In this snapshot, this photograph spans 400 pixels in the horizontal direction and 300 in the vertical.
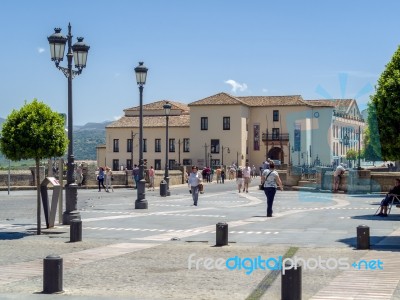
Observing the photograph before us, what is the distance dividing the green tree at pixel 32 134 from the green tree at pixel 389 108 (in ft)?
24.4

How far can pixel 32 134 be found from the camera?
1662 cm

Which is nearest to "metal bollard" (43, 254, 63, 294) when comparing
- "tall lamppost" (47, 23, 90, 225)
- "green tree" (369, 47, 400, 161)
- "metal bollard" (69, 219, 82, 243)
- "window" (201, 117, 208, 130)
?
"metal bollard" (69, 219, 82, 243)

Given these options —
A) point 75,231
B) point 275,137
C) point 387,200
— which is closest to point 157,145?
point 275,137

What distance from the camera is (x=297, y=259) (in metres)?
12.2

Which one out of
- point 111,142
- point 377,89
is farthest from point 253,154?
point 377,89

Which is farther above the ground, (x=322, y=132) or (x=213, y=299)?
(x=322, y=132)

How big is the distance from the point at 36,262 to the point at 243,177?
91.1 ft

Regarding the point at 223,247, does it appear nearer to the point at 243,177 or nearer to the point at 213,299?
the point at 213,299

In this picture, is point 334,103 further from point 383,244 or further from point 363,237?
point 363,237

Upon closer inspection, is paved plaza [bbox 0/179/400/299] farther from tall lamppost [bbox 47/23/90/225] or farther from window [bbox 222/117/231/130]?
window [bbox 222/117/231/130]

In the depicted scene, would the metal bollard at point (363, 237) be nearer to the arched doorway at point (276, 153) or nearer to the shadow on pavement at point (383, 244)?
the shadow on pavement at point (383, 244)

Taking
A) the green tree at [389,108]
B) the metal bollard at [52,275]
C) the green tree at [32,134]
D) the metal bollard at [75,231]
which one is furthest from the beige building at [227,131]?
the metal bollard at [52,275]

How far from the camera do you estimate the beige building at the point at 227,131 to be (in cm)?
8950

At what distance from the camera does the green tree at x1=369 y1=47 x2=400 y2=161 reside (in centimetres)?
1475
